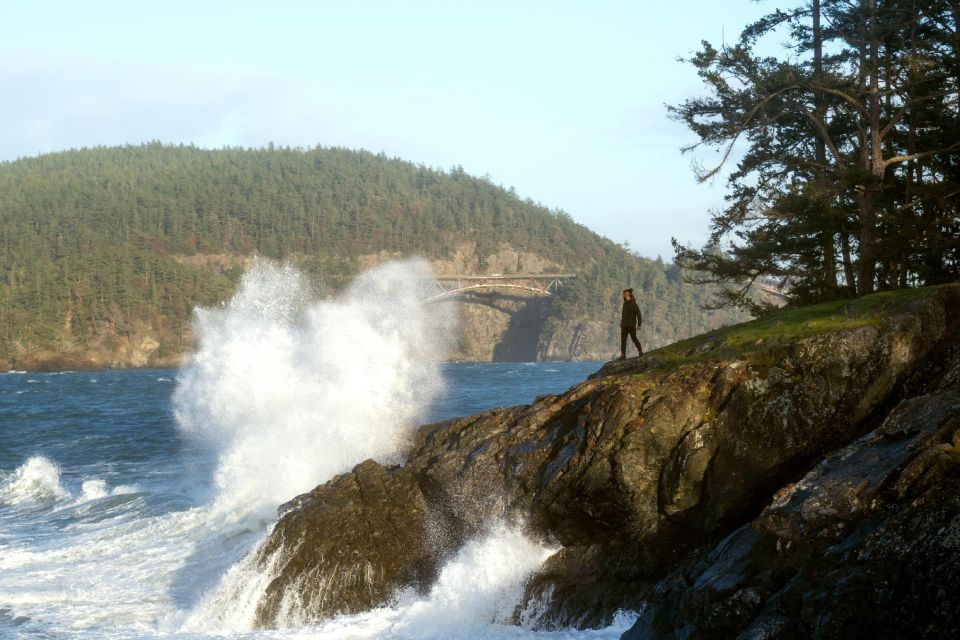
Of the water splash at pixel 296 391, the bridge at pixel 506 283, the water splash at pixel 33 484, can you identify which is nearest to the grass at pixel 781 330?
the water splash at pixel 296 391

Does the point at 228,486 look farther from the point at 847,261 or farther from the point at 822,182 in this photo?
the point at 847,261

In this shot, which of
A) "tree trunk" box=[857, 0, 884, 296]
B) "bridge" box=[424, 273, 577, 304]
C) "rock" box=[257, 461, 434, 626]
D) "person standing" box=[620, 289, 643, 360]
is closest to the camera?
"rock" box=[257, 461, 434, 626]

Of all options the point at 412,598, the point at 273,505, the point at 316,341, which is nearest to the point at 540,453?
the point at 412,598

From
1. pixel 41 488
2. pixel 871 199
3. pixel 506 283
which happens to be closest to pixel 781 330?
pixel 871 199

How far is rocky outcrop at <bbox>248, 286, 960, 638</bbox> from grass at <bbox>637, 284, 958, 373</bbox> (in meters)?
0.04

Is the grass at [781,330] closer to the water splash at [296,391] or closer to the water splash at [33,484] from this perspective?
the water splash at [296,391]

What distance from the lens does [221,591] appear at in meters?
12.6

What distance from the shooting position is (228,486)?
1852cm

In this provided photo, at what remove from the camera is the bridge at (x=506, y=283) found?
461 ft

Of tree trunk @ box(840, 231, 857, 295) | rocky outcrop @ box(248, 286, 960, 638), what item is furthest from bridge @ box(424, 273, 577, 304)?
rocky outcrop @ box(248, 286, 960, 638)

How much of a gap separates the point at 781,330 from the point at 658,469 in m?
2.78

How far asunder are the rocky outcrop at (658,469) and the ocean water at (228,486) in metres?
0.41

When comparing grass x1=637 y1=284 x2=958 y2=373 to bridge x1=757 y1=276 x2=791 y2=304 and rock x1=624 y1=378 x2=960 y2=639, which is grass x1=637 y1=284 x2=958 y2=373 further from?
bridge x1=757 y1=276 x2=791 y2=304

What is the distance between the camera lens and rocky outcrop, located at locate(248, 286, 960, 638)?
1033 cm
